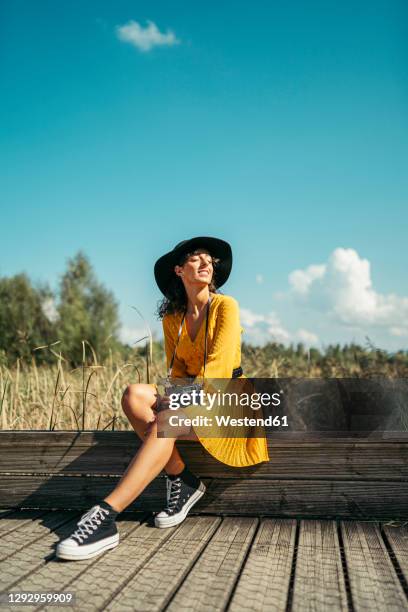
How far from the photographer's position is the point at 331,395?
456 centimetres

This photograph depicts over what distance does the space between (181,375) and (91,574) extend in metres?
1.14

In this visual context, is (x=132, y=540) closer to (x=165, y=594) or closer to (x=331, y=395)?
(x=165, y=594)

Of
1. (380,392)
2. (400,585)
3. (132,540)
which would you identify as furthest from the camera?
(380,392)

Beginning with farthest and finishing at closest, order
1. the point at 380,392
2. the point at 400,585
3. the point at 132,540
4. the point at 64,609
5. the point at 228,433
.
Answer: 1. the point at 380,392
2. the point at 228,433
3. the point at 132,540
4. the point at 400,585
5. the point at 64,609

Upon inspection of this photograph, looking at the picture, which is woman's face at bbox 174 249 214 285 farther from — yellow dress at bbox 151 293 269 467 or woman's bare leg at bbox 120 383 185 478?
woman's bare leg at bbox 120 383 185 478

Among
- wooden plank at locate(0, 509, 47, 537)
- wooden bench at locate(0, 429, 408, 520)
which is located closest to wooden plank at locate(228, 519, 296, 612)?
wooden bench at locate(0, 429, 408, 520)

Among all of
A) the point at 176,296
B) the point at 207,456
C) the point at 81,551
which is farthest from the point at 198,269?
the point at 81,551

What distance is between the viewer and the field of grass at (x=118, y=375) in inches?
166

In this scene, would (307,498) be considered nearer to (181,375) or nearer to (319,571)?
(319,571)

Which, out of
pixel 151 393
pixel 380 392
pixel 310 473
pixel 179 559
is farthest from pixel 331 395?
pixel 179 559

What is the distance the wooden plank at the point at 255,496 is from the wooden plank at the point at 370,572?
0.34 ft

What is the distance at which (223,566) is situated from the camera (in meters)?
2.15

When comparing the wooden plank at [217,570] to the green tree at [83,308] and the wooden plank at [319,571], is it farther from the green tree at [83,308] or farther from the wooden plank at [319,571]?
the green tree at [83,308]

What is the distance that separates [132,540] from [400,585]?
3.46ft
